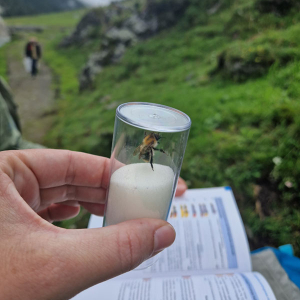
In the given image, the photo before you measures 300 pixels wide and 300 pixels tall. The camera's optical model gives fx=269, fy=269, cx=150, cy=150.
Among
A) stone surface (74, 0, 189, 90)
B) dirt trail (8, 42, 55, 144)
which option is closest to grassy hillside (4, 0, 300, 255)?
dirt trail (8, 42, 55, 144)

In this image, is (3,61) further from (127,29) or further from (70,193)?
(70,193)

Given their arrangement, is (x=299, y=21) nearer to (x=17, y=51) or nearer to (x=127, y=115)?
(x=127, y=115)

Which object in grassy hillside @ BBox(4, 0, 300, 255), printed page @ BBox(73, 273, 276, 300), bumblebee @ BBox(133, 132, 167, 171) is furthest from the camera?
grassy hillside @ BBox(4, 0, 300, 255)

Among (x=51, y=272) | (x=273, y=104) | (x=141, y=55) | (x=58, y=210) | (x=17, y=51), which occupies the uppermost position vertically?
(x=51, y=272)

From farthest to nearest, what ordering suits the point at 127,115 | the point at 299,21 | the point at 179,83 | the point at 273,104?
1. the point at 179,83
2. the point at 299,21
3. the point at 273,104
4. the point at 127,115

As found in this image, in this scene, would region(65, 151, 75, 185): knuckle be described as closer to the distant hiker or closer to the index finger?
the index finger

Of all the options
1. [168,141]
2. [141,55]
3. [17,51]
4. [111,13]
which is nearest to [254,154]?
[168,141]
